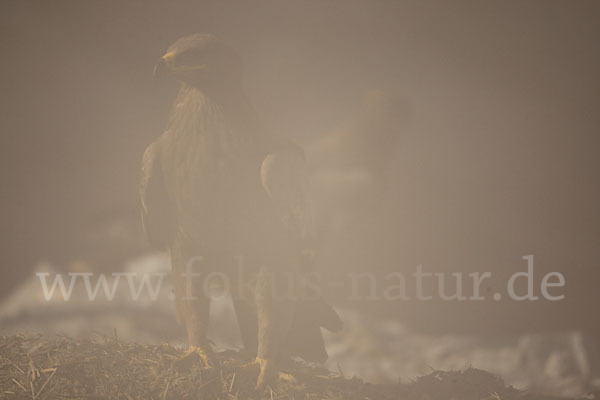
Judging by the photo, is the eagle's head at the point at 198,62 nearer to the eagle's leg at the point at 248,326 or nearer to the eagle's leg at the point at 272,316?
the eagle's leg at the point at 272,316

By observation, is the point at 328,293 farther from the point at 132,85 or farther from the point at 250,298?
the point at 132,85

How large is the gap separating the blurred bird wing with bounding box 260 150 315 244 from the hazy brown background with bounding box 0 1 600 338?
43cm

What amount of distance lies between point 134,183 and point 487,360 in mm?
2115

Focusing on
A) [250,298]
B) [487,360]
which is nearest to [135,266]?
[250,298]

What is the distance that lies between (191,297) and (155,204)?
46cm

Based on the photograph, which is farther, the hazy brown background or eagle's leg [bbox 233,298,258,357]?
the hazy brown background

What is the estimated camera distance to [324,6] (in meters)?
2.32


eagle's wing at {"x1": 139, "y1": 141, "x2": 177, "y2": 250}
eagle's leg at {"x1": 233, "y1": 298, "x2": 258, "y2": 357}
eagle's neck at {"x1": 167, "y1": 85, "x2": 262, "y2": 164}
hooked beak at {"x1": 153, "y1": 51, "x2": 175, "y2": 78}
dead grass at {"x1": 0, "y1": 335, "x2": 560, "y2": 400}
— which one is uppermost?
hooked beak at {"x1": 153, "y1": 51, "x2": 175, "y2": 78}

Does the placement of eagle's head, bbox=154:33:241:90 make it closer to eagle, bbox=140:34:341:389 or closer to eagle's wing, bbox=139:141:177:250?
eagle, bbox=140:34:341:389

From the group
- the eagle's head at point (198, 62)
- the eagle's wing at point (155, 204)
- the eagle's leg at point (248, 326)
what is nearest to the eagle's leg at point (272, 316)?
the eagle's leg at point (248, 326)

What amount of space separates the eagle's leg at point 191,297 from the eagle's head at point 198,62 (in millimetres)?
741

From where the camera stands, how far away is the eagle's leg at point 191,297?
1.99 m

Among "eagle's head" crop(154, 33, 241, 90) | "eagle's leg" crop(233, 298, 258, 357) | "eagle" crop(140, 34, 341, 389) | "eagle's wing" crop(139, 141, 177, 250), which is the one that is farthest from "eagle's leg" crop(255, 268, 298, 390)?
"eagle's head" crop(154, 33, 241, 90)

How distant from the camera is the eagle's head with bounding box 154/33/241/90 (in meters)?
1.95
